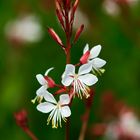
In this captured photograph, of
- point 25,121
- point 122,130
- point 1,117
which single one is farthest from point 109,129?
point 25,121

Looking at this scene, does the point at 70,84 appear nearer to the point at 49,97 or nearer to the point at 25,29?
the point at 49,97

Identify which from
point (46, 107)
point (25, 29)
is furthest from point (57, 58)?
point (46, 107)

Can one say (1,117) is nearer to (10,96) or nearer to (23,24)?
(10,96)

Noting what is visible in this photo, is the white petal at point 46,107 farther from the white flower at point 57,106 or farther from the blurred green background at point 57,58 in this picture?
the blurred green background at point 57,58

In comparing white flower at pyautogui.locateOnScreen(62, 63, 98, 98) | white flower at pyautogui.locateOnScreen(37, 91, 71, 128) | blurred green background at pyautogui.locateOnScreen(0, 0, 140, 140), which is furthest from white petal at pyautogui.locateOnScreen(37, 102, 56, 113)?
blurred green background at pyautogui.locateOnScreen(0, 0, 140, 140)

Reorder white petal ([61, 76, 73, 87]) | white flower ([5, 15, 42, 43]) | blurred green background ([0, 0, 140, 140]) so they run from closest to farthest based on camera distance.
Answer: white petal ([61, 76, 73, 87])
blurred green background ([0, 0, 140, 140])
white flower ([5, 15, 42, 43])

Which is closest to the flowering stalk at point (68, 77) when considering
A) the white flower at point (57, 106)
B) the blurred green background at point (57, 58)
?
the white flower at point (57, 106)

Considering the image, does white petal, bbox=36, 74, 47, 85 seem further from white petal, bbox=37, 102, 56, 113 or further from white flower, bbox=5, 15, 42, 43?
white flower, bbox=5, 15, 42, 43
